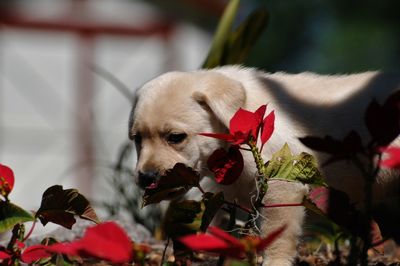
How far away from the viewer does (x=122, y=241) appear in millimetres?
1277

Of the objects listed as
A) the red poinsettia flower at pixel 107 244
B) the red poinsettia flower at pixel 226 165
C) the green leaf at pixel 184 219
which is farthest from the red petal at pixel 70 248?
the red poinsettia flower at pixel 226 165

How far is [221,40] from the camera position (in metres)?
4.12

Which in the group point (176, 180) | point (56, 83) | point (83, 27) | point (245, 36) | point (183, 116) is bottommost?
point (56, 83)

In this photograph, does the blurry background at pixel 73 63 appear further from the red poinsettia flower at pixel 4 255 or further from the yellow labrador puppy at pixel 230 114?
the red poinsettia flower at pixel 4 255

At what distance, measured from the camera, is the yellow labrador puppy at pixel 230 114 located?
9.46 ft

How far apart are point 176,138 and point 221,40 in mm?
1260

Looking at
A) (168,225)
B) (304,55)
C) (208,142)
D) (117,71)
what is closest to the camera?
(168,225)

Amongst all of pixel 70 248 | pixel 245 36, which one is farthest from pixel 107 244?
pixel 245 36

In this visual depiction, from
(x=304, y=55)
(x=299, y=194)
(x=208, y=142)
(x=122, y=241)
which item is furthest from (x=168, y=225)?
(x=304, y=55)

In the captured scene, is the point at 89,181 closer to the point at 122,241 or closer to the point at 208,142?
the point at 208,142

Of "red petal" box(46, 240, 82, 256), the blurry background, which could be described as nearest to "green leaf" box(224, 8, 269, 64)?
"red petal" box(46, 240, 82, 256)

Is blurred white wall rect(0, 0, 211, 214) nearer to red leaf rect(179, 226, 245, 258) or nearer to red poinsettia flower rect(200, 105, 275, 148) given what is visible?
red poinsettia flower rect(200, 105, 275, 148)

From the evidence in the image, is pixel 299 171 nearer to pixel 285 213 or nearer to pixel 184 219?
pixel 184 219

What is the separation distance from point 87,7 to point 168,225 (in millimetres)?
12261
